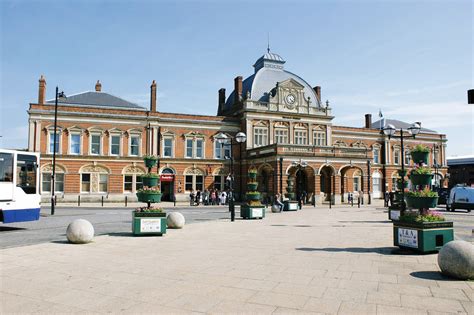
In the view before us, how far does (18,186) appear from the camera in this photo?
54.2 feet

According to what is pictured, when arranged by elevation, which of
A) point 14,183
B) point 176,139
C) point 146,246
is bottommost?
point 146,246

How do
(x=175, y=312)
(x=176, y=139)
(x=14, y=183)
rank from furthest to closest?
(x=176, y=139) → (x=14, y=183) → (x=175, y=312)

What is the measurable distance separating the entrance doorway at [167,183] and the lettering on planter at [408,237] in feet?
114

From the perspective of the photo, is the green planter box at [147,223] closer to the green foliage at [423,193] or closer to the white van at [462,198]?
the green foliage at [423,193]

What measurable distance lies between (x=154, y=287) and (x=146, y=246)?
4980 millimetres

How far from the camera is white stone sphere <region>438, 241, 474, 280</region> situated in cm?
737

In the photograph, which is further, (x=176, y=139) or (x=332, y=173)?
(x=176, y=139)

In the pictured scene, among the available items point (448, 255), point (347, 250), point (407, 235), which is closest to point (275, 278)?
point (448, 255)

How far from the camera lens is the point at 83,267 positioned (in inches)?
344

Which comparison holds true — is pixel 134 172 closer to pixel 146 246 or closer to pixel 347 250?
pixel 146 246

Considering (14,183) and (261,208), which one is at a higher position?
(14,183)

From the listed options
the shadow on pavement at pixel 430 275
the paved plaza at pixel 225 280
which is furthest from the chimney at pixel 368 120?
the shadow on pavement at pixel 430 275

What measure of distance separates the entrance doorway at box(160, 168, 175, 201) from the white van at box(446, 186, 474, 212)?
91.3ft

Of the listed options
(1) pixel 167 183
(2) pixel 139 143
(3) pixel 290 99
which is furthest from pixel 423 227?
(3) pixel 290 99
